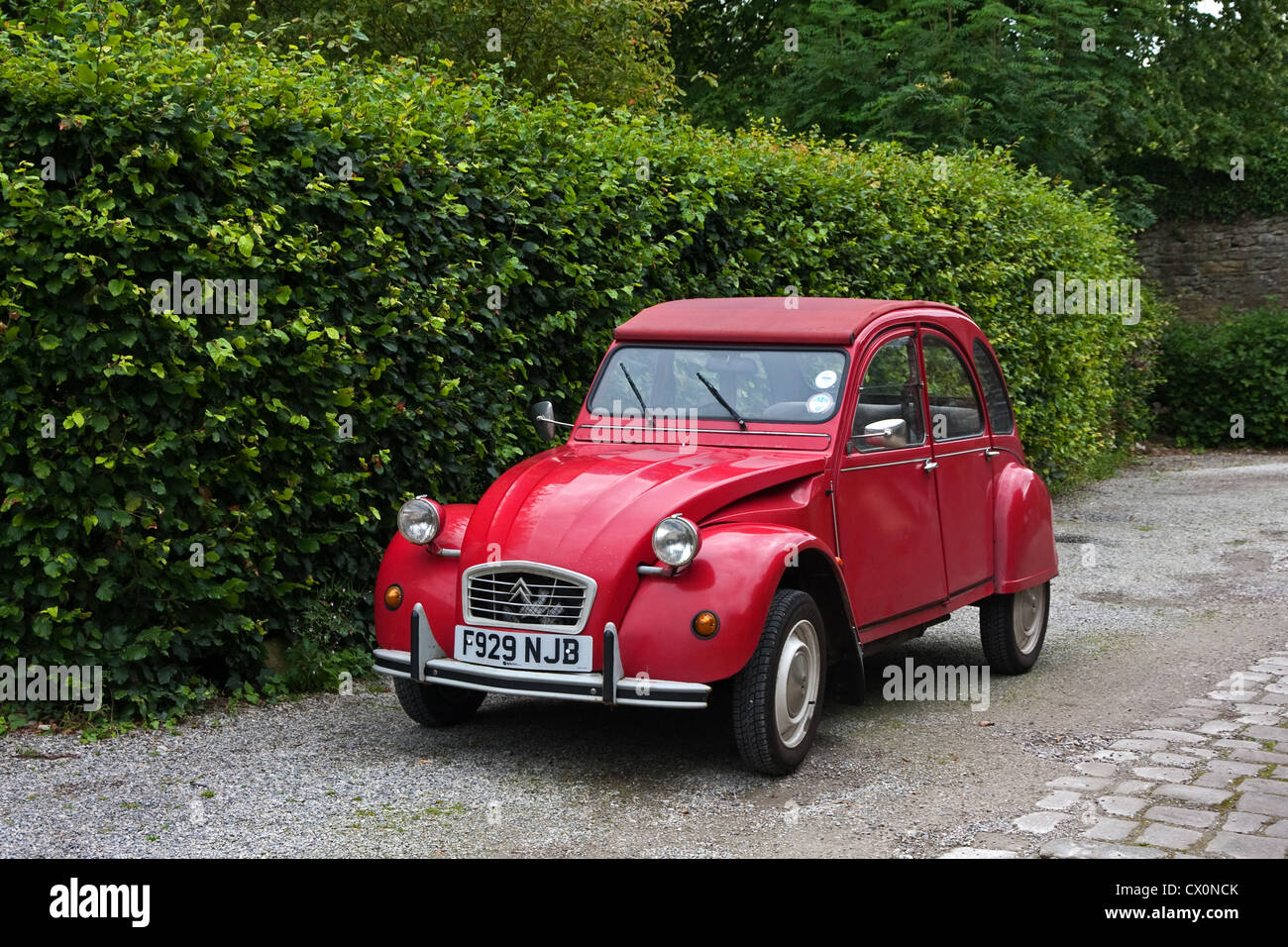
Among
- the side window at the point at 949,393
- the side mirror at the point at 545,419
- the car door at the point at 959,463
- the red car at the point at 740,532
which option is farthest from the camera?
the side window at the point at 949,393

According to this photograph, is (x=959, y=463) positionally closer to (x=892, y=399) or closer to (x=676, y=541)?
(x=892, y=399)

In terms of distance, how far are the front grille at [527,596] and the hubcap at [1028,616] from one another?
317 cm

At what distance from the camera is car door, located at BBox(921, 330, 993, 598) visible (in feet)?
23.0

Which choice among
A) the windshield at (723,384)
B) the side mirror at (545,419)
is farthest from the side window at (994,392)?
the side mirror at (545,419)

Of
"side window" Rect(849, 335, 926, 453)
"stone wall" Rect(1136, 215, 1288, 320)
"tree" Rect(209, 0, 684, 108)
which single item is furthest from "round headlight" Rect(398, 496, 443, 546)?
"stone wall" Rect(1136, 215, 1288, 320)

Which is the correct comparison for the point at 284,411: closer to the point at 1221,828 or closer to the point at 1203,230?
the point at 1221,828

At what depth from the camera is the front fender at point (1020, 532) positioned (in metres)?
7.43

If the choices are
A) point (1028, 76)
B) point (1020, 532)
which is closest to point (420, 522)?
point (1020, 532)

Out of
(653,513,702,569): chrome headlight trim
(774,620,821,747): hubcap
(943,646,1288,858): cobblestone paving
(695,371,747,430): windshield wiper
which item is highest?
(695,371,747,430): windshield wiper

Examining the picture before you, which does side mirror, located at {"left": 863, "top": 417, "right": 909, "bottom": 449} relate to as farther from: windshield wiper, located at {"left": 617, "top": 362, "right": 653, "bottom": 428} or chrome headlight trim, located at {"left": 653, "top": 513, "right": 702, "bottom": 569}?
chrome headlight trim, located at {"left": 653, "top": 513, "right": 702, "bottom": 569}

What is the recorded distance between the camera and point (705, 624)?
5277 millimetres

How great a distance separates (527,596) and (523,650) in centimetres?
21

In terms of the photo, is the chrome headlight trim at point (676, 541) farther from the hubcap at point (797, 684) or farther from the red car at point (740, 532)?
the hubcap at point (797, 684)

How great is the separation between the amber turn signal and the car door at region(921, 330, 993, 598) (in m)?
2.06
